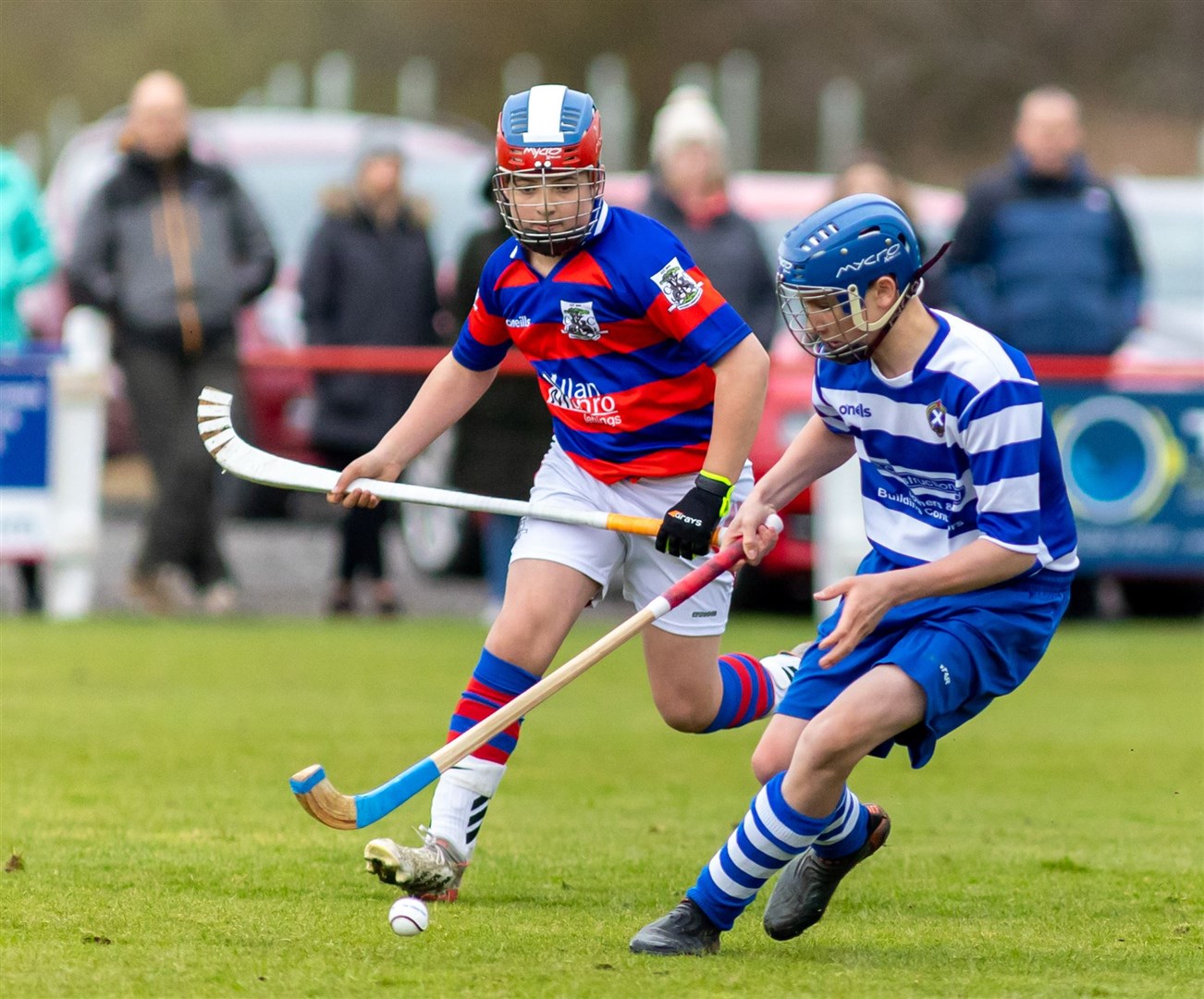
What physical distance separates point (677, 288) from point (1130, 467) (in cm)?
644

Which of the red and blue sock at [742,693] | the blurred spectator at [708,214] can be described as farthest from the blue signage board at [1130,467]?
the red and blue sock at [742,693]

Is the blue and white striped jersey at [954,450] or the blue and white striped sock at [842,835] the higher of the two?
the blue and white striped jersey at [954,450]

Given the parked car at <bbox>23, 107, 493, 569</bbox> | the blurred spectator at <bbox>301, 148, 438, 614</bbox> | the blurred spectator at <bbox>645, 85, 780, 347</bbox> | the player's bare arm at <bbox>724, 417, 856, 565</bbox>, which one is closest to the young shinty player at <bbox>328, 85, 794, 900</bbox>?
the player's bare arm at <bbox>724, 417, 856, 565</bbox>

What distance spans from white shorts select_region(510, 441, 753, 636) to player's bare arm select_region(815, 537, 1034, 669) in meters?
0.90

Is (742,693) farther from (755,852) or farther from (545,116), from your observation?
(545,116)

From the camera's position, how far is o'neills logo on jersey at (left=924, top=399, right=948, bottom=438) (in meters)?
4.83

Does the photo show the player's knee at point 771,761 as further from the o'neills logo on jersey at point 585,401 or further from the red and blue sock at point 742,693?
the o'neills logo on jersey at point 585,401

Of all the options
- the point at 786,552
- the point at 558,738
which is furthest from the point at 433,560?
the point at 558,738

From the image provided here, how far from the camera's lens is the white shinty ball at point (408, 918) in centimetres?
480

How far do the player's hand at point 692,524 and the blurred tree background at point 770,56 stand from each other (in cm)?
3452

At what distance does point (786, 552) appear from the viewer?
11406 mm

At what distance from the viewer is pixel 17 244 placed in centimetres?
1132

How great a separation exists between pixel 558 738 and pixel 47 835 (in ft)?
8.49

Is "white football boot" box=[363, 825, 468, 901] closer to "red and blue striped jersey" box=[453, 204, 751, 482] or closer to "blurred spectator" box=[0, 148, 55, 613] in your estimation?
"red and blue striped jersey" box=[453, 204, 751, 482]
